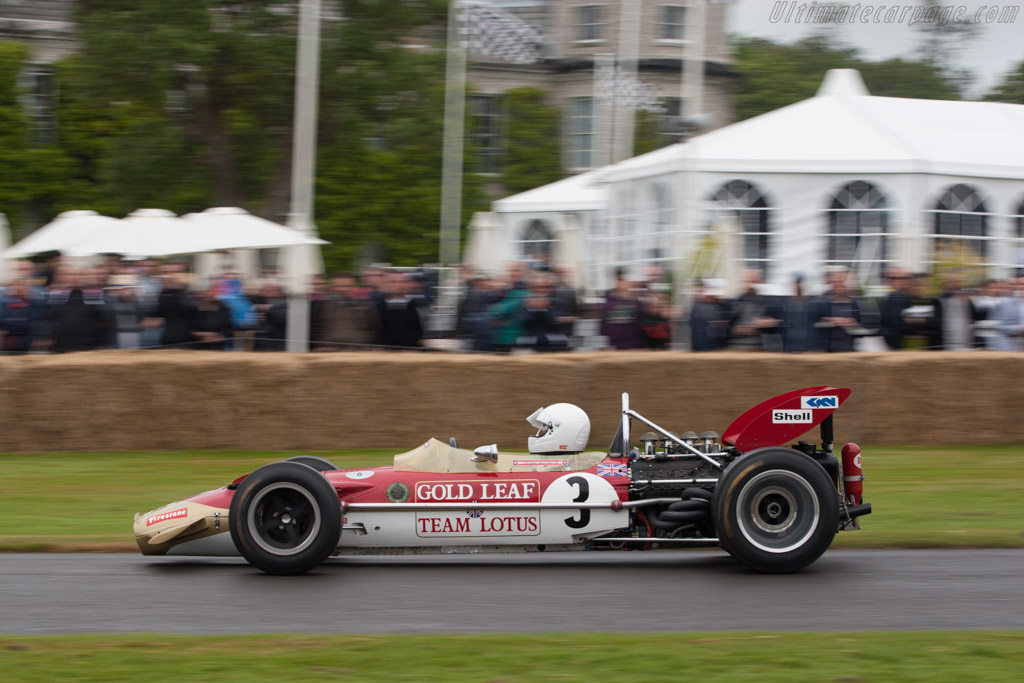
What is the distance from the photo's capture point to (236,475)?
10516 mm

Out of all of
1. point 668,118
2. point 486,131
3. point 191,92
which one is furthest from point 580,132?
point 191,92

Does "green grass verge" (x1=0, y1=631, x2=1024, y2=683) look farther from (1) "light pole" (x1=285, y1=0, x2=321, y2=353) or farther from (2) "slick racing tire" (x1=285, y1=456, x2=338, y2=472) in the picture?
(1) "light pole" (x1=285, y1=0, x2=321, y2=353)

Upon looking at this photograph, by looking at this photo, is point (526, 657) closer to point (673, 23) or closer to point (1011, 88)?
point (673, 23)

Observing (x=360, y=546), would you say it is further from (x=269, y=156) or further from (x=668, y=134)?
(x=668, y=134)

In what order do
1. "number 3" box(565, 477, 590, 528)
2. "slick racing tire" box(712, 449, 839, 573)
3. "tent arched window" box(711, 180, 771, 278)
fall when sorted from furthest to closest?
1. "tent arched window" box(711, 180, 771, 278)
2. "number 3" box(565, 477, 590, 528)
3. "slick racing tire" box(712, 449, 839, 573)

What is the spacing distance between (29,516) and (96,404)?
2867 mm

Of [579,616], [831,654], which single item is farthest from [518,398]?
[831,654]

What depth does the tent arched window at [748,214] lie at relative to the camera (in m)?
18.0

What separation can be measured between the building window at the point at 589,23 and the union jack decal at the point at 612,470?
3202 centimetres

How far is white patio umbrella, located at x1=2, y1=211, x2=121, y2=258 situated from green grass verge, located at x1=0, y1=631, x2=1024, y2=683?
1310cm

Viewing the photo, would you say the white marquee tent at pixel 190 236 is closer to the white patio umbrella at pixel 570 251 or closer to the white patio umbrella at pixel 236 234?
the white patio umbrella at pixel 236 234

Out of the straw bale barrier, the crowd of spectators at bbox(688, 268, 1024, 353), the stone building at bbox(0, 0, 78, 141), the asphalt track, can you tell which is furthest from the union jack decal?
the stone building at bbox(0, 0, 78, 141)

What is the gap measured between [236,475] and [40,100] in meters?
25.0

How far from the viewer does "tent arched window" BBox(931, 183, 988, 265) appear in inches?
693
